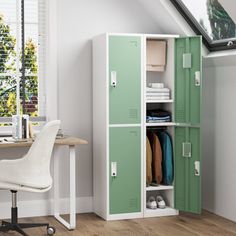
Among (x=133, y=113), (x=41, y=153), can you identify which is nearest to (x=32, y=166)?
(x=41, y=153)

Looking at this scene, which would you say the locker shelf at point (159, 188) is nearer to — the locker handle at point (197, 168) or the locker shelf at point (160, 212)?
the locker shelf at point (160, 212)

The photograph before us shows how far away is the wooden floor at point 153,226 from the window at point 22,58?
1.11 m

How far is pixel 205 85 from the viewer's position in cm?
589

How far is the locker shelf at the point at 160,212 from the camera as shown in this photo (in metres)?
5.62

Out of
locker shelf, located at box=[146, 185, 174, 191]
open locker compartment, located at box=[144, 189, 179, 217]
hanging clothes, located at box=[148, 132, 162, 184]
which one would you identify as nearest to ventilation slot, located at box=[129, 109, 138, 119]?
hanging clothes, located at box=[148, 132, 162, 184]

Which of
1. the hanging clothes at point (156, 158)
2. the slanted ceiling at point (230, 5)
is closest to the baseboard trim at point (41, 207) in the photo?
the hanging clothes at point (156, 158)

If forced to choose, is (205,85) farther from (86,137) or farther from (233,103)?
(86,137)

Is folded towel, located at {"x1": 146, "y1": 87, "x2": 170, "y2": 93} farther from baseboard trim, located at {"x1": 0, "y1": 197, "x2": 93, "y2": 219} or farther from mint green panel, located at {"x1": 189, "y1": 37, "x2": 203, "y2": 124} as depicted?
baseboard trim, located at {"x1": 0, "y1": 197, "x2": 93, "y2": 219}

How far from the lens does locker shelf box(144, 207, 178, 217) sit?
18.4 ft

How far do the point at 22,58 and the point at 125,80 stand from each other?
106 cm

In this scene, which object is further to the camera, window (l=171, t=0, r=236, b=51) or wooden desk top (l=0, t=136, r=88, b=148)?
window (l=171, t=0, r=236, b=51)

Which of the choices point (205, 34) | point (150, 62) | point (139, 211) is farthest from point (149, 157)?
point (205, 34)

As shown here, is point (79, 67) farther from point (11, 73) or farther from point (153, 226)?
point (153, 226)

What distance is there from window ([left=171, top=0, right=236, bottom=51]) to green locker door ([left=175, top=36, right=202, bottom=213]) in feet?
0.85
